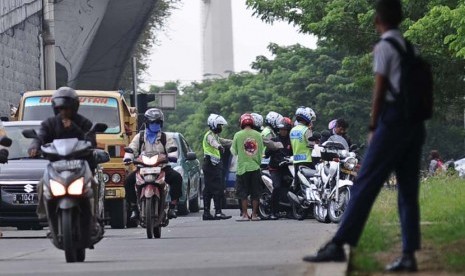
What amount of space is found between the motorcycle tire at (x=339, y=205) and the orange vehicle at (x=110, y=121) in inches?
135

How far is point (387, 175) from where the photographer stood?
36.1ft

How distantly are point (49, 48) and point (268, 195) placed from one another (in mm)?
19071

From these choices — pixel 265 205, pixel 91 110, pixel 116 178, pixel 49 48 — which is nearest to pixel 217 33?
pixel 49 48

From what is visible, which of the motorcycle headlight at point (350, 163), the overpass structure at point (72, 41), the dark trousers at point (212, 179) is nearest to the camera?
the motorcycle headlight at point (350, 163)

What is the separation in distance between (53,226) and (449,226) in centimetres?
374

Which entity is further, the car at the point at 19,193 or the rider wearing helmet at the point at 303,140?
the rider wearing helmet at the point at 303,140

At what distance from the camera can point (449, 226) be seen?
596 inches

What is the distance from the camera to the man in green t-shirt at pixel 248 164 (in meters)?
26.8

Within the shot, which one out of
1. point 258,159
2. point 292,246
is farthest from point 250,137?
point 292,246

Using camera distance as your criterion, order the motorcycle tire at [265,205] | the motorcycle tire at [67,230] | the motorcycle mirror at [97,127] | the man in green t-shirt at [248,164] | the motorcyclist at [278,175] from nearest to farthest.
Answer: the motorcycle tire at [67,230] < the motorcycle mirror at [97,127] < the man in green t-shirt at [248,164] < the motorcyclist at [278,175] < the motorcycle tire at [265,205]

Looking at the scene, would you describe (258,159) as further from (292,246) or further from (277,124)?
(292,246)

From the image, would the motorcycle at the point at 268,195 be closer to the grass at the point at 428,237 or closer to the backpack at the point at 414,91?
the grass at the point at 428,237

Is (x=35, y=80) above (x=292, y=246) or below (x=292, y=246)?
above

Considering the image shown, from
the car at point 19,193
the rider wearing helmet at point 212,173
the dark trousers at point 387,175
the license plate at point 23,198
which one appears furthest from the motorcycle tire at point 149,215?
the dark trousers at point 387,175
